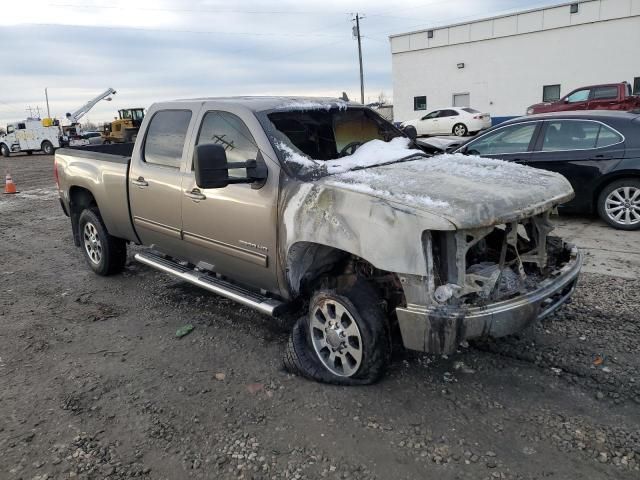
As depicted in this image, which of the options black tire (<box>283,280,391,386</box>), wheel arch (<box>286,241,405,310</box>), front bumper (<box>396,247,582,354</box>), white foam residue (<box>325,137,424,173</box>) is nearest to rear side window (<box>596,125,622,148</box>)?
white foam residue (<box>325,137,424,173</box>)

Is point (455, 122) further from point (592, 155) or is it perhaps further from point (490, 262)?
point (490, 262)

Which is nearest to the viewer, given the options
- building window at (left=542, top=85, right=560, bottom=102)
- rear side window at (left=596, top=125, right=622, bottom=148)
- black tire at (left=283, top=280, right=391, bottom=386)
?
black tire at (left=283, top=280, right=391, bottom=386)

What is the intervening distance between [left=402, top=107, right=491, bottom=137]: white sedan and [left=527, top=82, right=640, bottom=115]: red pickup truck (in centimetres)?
564

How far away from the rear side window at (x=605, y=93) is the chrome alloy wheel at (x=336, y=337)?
17.3 meters

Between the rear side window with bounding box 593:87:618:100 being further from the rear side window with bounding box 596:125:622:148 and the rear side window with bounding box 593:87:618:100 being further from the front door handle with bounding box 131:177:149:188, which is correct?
the front door handle with bounding box 131:177:149:188

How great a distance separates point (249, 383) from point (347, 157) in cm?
187

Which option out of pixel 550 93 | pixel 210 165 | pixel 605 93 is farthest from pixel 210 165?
pixel 550 93

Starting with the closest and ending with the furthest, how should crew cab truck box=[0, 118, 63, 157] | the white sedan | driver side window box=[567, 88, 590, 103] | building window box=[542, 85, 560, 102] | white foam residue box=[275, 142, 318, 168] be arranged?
white foam residue box=[275, 142, 318, 168], driver side window box=[567, 88, 590, 103], the white sedan, building window box=[542, 85, 560, 102], crew cab truck box=[0, 118, 63, 157]

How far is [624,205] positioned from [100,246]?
6.52 meters

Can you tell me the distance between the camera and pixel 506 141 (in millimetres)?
7422

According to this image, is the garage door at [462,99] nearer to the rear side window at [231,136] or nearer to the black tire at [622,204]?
the black tire at [622,204]

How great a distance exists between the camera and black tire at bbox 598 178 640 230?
21.4 feet

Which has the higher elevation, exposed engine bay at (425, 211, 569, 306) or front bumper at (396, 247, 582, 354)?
exposed engine bay at (425, 211, 569, 306)

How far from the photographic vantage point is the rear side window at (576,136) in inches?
263
